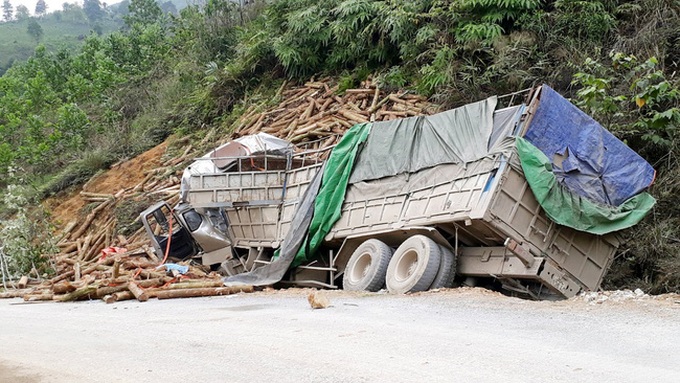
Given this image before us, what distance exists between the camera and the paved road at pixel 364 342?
5.68m

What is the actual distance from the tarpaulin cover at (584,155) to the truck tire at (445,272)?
2.28m

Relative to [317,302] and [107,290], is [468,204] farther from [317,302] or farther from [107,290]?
[107,290]

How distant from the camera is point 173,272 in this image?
50.4ft

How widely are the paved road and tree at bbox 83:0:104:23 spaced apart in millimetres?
116433

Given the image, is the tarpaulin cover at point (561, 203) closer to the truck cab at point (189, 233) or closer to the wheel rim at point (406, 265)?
the wheel rim at point (406, 265)

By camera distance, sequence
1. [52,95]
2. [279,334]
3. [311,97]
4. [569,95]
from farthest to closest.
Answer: [52,95]
[311,97]
[569,95]
[279,334]

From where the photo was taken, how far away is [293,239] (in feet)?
47.5

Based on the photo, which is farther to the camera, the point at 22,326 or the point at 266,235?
the point at 266,235

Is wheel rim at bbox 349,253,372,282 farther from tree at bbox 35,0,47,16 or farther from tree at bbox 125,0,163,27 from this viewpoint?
tree at bbox 35,0,47,16

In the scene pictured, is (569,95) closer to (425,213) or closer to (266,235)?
(425,213)

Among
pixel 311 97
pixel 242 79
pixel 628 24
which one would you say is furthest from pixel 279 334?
pixel 242 79

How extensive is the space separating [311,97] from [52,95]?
22195 mm

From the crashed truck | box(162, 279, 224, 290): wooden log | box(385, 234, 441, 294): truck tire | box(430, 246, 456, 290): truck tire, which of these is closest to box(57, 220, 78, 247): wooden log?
the crashed truck

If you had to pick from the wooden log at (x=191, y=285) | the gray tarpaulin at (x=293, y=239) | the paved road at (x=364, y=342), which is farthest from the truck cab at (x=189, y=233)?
the paved road at (x=364, y=342)
